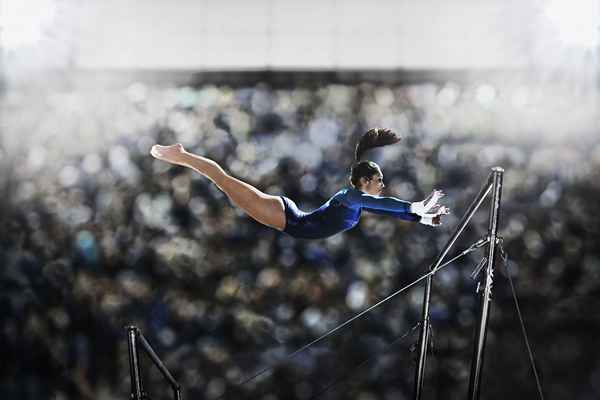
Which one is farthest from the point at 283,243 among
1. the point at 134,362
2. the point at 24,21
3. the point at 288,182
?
the point at 24,21

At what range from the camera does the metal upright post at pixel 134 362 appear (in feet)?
8.20

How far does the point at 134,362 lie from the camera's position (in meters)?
2.53

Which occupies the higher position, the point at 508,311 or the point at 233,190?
the point at 233,190

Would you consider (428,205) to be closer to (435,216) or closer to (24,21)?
(435,216)

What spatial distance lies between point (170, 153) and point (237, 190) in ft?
1.16

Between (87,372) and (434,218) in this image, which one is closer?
(434,218)

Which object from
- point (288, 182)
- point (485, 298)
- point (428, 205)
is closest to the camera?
point (485, 298)

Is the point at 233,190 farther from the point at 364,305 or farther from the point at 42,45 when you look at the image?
the point at 42,45

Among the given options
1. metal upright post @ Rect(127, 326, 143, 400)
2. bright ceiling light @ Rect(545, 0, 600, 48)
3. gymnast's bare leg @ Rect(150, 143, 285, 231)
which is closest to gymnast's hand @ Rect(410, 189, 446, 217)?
gymnast's bare leg @ Rect(150, 143, 285, 231)

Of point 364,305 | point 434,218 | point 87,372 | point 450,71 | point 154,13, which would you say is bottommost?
point 87,372

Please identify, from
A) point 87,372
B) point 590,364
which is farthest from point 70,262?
point 590,364

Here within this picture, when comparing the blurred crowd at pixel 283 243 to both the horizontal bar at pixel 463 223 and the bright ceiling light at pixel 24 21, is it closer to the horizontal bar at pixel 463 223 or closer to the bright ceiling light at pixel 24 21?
the bright ceiling light at pixel 24 21

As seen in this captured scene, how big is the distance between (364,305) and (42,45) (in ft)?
6.25

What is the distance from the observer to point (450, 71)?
10.8 feet
